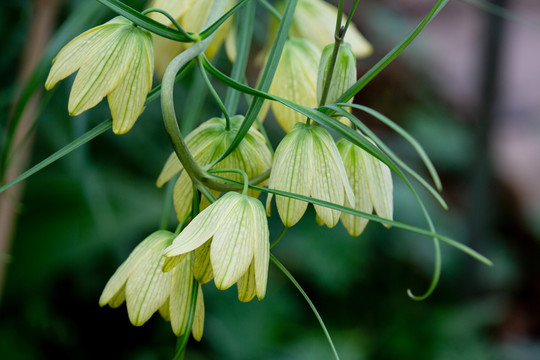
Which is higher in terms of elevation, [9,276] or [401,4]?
[401,4]

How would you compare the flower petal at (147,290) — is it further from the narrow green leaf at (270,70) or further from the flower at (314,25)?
the flower at (314,25)

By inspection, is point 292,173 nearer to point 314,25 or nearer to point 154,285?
point 154,285

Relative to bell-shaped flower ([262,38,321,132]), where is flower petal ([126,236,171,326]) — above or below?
below

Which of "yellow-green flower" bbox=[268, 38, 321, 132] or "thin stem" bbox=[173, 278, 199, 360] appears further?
"yellow-green flower" bbox=[268, 38, 321, 132]

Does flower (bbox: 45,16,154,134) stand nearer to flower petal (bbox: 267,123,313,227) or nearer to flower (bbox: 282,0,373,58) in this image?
flower petal (bbox: 267,123,313,227)

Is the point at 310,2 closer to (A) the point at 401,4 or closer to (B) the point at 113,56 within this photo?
(B) the point at 113,56

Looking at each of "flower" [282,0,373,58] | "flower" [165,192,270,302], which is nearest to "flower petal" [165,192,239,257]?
"flower" [165,192,270,302]

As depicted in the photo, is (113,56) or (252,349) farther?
(252,349)

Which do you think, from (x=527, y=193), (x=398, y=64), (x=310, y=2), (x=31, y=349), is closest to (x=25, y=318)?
(x=31, y=349)
